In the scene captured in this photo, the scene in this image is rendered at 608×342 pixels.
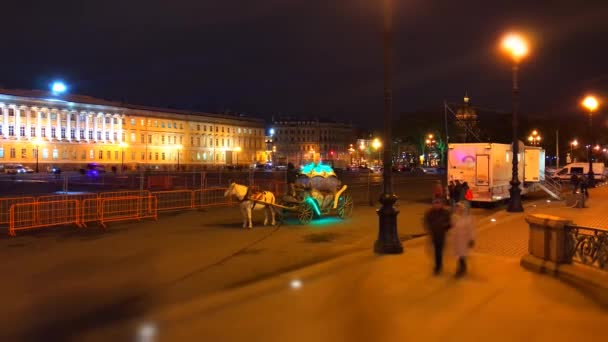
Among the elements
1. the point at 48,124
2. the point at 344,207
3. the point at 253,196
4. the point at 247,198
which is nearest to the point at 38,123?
the point at 48,124

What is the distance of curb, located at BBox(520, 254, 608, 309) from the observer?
27.9 feet

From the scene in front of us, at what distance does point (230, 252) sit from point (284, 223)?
18.4 feet

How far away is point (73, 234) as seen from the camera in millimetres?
15797

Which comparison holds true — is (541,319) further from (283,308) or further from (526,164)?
(526,164)

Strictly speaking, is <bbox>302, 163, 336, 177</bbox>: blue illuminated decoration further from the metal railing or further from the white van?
the white van

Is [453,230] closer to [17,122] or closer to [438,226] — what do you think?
[438,226]

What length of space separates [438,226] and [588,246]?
254 cm

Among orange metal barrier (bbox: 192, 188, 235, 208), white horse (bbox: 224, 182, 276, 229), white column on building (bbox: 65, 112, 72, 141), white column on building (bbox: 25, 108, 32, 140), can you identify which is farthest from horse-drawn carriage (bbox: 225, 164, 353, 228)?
white column on building (bbox: 65, 112, 72, 141)

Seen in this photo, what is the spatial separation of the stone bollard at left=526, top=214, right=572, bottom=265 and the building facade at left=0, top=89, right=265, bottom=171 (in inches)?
4193

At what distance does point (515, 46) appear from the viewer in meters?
20.0

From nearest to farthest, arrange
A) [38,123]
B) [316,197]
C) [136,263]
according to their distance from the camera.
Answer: [136,263], [316,197], [38,123]

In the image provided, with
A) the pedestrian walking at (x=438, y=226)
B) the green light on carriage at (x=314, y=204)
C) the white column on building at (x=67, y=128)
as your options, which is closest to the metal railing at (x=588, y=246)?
the pedestrian walking at (x=438, y=226)

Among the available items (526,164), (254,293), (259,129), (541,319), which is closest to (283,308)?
(254,293)

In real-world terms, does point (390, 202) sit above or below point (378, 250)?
above
